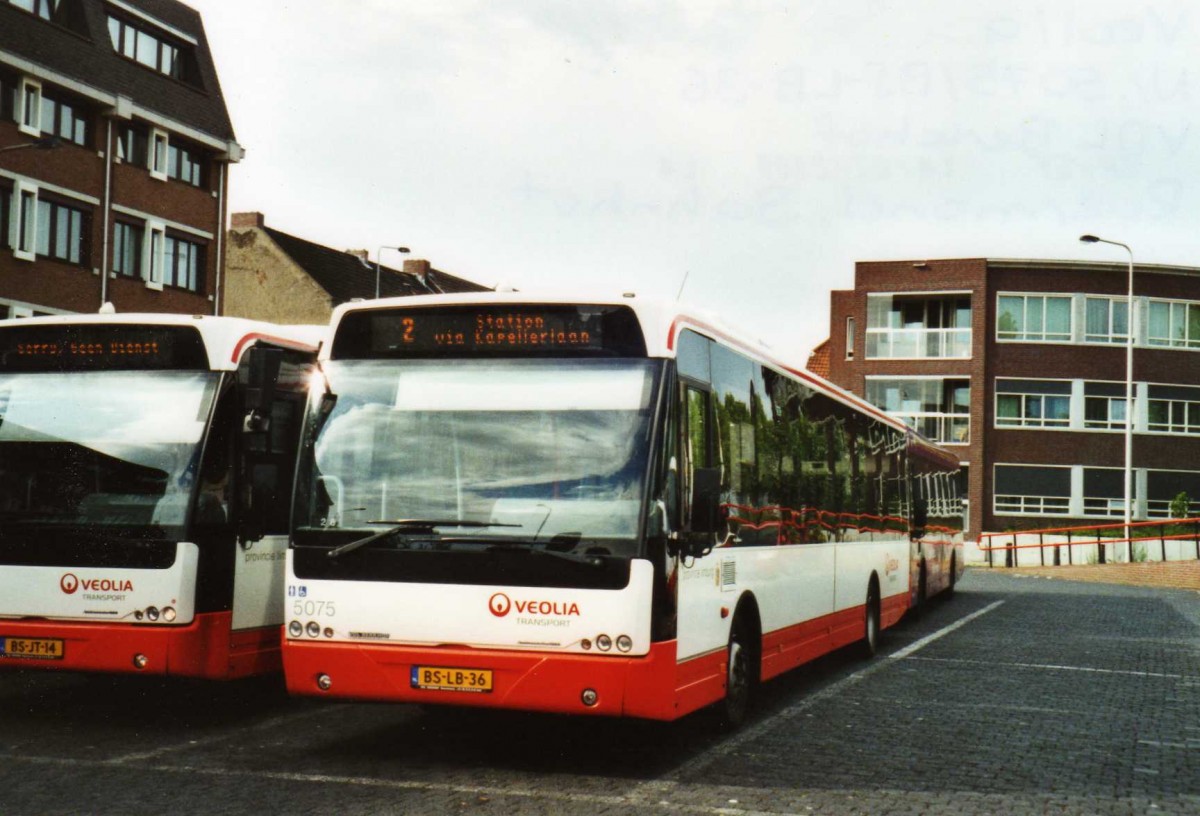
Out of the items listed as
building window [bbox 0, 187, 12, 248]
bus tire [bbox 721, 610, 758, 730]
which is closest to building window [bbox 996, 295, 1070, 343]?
building window [bbox 0, 187, 12, 248]

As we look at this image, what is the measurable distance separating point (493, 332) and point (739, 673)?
3.22 metres

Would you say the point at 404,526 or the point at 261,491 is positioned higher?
the point at 261,491

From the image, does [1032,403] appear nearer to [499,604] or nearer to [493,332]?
[493,332]

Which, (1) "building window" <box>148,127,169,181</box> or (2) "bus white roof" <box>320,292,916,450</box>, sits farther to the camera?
(1) "building window" <box>148,127,169,181</box>

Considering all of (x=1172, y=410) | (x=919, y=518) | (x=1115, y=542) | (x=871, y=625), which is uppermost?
(x=1172, y=410)

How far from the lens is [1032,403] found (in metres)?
58.0

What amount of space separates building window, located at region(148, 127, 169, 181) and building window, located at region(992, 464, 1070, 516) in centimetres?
3363

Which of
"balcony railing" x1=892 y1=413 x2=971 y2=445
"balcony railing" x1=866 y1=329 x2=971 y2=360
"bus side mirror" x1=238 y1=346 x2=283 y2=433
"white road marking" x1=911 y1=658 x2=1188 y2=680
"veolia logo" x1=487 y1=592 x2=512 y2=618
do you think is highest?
"balcony railing" x1=866 y1=329 x2=971 y2=360

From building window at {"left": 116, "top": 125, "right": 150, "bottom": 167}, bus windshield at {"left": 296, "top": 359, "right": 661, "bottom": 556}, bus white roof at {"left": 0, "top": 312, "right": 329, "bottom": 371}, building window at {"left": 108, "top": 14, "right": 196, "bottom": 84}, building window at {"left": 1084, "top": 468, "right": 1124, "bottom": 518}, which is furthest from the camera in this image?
building window at {"left": 1084, "top": 468, "right": 1124, "bottom": 518}

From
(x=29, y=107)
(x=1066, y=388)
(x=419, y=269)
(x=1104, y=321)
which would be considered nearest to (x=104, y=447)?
(x=29, y=107)

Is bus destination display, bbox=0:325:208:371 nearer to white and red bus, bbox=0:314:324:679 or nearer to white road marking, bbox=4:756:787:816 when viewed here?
white and red bus, bbox=0:314:324:679

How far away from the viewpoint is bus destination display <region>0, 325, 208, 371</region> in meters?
10.4

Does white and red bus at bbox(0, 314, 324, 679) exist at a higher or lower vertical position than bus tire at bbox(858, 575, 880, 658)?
higher

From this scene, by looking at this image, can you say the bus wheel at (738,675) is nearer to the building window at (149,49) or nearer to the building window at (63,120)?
the building window at (63,120)
